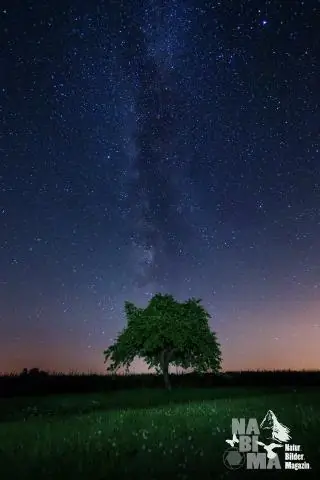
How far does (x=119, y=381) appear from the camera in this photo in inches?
2584

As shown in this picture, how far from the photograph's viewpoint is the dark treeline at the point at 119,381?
58.4 meters

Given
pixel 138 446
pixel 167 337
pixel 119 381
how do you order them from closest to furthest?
pixel 138 446
pixel 167 337
pixel 119 381

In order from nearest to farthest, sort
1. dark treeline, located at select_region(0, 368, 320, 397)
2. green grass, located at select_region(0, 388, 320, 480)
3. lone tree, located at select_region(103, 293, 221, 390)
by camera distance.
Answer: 1. green grass, located at select_region(0, 388, 320, 480)
2. lone tree, located at select_region(103, 293, 221, 390)
3. dark treeline, located at select_region(0, 368, 320, 397)

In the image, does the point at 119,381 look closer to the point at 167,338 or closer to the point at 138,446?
the point at 167,338

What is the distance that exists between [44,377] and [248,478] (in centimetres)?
5677

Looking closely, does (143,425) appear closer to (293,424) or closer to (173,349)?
(293,424)

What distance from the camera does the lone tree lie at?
4931cm

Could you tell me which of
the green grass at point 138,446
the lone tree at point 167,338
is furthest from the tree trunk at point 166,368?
the green grass at point 138,446

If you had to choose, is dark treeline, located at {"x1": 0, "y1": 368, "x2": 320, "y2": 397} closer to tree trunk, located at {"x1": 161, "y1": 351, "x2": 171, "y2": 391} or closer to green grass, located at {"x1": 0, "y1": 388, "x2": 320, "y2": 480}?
tree trunk, located at {"x1": 161, "y1": 351, "x2": 171, "y2": 391}

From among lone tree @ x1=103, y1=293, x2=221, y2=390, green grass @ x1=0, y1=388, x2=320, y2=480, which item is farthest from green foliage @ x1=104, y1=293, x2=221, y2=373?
green grass @ x1=0, y1=388, x2=320, y2=480

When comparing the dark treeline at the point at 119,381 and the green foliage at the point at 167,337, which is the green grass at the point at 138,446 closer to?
the green foliage at the point at 167,337

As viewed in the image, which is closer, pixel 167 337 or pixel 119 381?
pixel 167 337

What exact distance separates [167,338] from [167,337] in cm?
38

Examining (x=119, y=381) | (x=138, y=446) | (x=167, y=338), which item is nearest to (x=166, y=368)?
(x=167, y=338)
